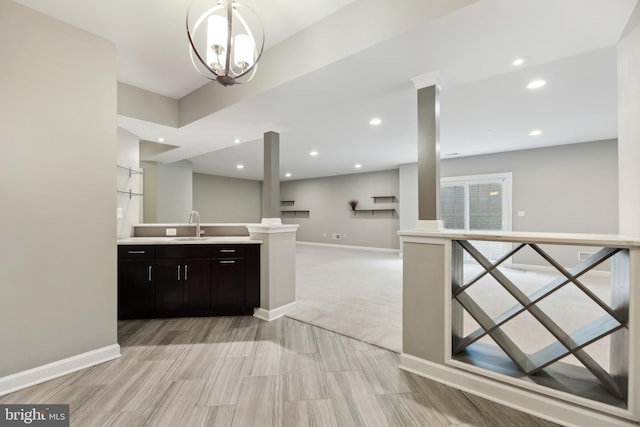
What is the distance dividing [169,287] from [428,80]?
10.8ft

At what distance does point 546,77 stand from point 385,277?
12.0ft

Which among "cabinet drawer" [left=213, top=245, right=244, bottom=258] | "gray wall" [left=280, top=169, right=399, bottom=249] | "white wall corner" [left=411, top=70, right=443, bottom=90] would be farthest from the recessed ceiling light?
"gray wall" [left=280, top=169, right=399, bottom=249]

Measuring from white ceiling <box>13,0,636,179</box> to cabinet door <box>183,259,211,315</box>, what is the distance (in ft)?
5.70

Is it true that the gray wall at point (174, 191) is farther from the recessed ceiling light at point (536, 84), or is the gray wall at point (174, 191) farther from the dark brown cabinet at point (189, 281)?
the recessed ceiling light at point (536, 84)

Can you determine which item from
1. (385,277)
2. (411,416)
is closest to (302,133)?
(385,277)

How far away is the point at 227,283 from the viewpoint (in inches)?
121

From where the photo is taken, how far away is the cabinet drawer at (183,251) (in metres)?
2.96

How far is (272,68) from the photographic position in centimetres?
241

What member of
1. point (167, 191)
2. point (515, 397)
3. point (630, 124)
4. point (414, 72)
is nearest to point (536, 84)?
point (630, 124)

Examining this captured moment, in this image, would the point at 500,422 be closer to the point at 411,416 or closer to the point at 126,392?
the point at 411,416

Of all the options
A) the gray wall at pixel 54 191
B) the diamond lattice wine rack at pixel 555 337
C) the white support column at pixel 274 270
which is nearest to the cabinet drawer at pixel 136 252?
the gray wall at pixel 54 191

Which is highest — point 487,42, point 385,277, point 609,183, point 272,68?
point 272,68

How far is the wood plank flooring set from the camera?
60.8 inches

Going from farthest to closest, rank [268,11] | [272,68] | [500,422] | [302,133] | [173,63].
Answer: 1. [302,133]
2. [173,63]
3. [272,68]
4. [268,11]
5. [500,422]
